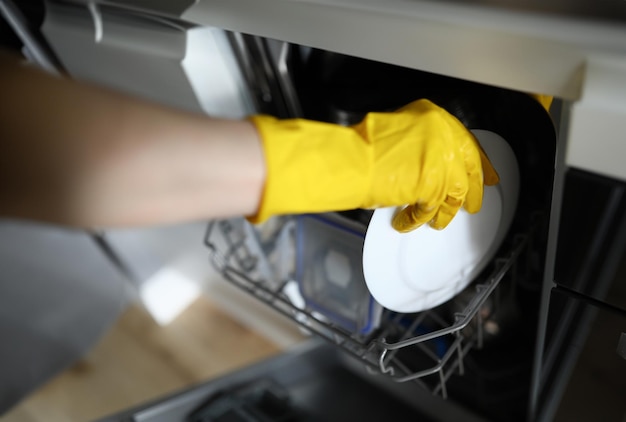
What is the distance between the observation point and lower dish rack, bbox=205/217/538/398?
2.35 ft

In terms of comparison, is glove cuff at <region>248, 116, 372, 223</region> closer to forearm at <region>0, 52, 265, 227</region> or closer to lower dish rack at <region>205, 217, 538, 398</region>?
forearm at <region>0, 52, 265, 227</region>

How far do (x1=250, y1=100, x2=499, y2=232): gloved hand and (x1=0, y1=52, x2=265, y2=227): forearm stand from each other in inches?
0.9

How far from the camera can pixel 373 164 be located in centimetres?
47

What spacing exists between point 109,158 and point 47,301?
5.37ft

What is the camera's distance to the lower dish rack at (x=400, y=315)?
2.35ft

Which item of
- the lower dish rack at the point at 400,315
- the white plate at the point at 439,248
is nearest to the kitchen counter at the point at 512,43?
the white plate at the point at 439,248

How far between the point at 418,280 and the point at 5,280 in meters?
1.64

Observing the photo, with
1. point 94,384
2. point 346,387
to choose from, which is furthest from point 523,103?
point 94,384

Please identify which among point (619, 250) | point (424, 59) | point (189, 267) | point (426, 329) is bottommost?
point (189, 267)

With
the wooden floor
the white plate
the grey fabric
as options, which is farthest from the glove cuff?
the grey fabric

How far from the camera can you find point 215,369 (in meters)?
1.50

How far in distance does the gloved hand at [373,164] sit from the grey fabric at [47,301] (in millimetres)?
1457

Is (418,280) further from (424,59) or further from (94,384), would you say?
(94,384)

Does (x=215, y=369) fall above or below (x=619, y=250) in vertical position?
below
